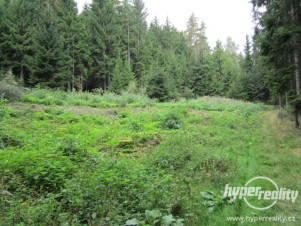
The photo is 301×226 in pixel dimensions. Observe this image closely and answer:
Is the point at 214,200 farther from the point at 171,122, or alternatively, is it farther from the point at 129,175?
the point at 171,122

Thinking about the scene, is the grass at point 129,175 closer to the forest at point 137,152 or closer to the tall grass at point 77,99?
the forest at point 137,152

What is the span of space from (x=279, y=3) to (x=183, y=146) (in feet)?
24.6

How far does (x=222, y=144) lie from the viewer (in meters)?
7.97

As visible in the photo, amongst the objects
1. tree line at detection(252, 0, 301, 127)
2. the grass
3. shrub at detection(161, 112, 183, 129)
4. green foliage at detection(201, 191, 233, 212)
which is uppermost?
tree line at detection(252, 0, 301, 127)

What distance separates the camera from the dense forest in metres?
10.5

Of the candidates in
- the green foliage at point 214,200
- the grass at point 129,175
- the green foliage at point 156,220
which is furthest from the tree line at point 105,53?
the green foliage at point 156,220

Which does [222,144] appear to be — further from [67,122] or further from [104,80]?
[104,80]

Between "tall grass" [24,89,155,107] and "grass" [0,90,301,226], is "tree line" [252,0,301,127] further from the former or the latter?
"tall grass" [24,89,155,107]

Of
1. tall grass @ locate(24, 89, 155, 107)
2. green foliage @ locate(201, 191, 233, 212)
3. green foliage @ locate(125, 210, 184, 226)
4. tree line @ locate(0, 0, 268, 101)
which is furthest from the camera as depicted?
tree line @ locate(0, 0, 268, 101)

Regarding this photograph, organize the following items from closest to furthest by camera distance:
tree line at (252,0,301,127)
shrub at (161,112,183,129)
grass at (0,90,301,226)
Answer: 1. grass at (0,90,301,226)
2. tree line at (252,0,301,127)
3. shrub at (161,112,183,129)

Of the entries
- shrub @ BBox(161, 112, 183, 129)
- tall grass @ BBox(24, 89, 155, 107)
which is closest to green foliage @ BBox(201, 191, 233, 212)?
shrub @ BBox(161, 112, 183, 129)

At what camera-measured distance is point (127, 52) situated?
3628 centimetres

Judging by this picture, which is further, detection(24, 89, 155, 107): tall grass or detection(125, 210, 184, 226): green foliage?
detection(24, 89, 155, 107): tall grass

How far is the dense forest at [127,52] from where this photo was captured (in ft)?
34.3
